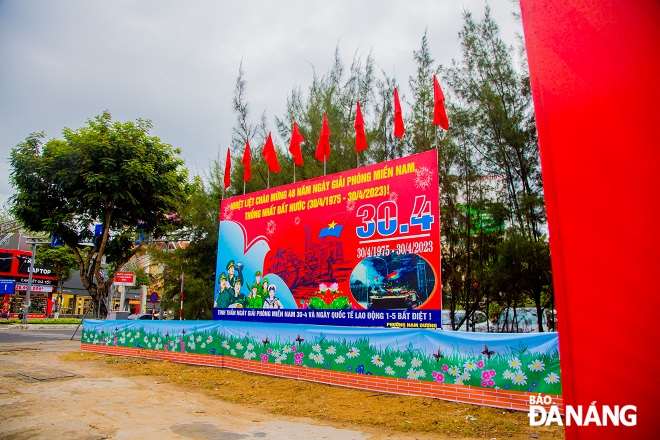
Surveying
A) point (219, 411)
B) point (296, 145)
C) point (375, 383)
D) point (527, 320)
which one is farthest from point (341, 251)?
point (527, 320)

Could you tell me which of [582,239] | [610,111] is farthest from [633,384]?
[610,111]

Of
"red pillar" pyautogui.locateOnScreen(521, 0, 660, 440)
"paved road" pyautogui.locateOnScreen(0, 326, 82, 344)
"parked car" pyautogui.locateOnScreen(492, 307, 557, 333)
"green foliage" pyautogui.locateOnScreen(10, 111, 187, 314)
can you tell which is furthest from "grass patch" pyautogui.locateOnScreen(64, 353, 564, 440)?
"paved road" pyautogui.locateOnScreen(0, 326, 82, 344)

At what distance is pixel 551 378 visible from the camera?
200 inches

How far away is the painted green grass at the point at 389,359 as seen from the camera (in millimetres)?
5254

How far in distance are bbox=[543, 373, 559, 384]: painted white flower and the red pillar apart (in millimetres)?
4875

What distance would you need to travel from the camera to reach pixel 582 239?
0.85m

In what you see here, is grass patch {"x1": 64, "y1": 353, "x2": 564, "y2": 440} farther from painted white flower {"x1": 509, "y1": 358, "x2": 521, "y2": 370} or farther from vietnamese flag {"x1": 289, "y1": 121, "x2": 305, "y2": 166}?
vietnamese flag {"x1": 289, "y1": 121, "x2": 305, "y2": 166}

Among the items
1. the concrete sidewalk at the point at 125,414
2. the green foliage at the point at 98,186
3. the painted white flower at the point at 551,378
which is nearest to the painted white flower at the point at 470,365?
the painted white flower at the point at 551,378

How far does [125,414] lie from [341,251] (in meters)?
4.69

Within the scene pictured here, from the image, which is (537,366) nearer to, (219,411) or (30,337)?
(219,411)

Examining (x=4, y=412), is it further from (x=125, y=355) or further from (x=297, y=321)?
(x=125, y=355)

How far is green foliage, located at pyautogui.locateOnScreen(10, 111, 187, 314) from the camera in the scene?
1475 centimetres

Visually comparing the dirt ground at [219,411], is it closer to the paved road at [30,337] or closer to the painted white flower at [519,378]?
the painted white flower at [519,378]

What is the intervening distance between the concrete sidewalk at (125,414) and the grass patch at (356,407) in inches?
13.8
